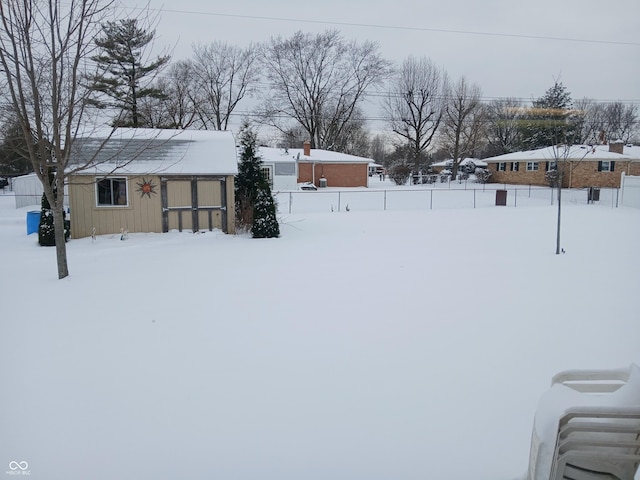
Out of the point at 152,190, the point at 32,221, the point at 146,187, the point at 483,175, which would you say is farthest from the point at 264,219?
the point at 483,175

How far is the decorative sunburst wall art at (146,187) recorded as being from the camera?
49.0 feet

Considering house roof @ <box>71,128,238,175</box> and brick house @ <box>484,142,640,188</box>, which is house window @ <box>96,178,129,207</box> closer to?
house roof @ <box>71,128,238,175</box>

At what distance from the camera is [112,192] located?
586 inches

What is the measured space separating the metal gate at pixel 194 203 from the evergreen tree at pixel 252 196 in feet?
2.24

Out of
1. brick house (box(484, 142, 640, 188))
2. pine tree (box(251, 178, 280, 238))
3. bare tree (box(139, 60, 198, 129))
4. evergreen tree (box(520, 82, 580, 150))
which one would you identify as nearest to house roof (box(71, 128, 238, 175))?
pine tree (box(251, 178, 280, 238))

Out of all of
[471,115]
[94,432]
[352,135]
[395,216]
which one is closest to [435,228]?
[395,216]

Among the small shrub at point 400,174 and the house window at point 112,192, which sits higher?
the small shrub at point 400,174

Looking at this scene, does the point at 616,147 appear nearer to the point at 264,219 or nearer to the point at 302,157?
the point at 302,157

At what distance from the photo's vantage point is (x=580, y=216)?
19.3 metres

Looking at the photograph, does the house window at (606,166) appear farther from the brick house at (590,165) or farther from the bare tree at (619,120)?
the bare tree at (619,120)

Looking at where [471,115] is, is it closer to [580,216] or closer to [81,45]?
[580,216]

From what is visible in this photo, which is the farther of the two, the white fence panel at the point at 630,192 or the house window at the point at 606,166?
the house window at the point at 606,166

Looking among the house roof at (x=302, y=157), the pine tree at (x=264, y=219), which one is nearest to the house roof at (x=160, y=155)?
the pine tree at (x=264, y=219)

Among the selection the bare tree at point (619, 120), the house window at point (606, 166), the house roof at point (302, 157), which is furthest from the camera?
the bare tree at point (619, 120)
